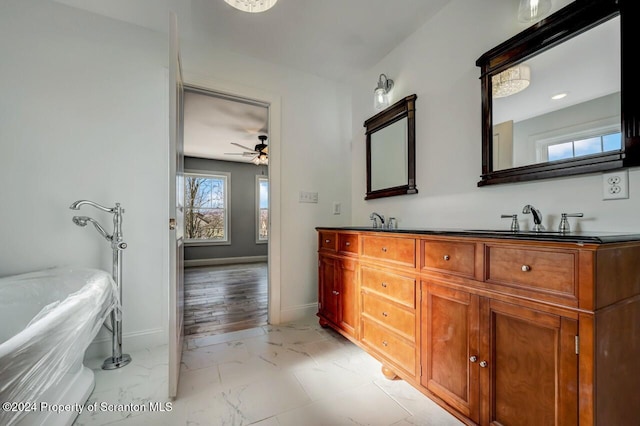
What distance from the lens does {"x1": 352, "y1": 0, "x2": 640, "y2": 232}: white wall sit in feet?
3.96

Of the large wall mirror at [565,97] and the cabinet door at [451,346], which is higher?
the large wall mirror at [565,97]

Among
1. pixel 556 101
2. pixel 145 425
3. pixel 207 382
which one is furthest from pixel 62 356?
pixel 556 101

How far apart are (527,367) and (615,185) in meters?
0.85

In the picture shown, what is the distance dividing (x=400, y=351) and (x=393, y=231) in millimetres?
687

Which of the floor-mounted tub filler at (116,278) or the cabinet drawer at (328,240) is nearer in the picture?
the floor-mounted tub filler at (116,278)

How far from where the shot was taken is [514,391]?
1.02m

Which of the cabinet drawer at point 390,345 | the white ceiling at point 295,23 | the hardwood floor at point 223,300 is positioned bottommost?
the hardwood floor at point 223,300

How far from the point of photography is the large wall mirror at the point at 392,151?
7.00 ft

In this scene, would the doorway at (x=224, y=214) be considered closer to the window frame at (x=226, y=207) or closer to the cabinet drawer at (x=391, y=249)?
the window frame at (x=226, y=207)

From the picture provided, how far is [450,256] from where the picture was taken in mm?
1256

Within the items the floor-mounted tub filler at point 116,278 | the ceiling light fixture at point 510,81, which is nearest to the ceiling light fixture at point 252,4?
the ceiling light fixture at point 510,81

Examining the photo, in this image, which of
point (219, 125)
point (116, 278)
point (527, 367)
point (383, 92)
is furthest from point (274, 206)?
point (219, 125)

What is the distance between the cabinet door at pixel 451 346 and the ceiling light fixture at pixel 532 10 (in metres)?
1.43

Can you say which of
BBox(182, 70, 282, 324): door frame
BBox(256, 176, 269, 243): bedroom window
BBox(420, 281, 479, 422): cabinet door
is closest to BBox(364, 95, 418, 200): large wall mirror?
BBox(182, 70, 282, 324): door frame
